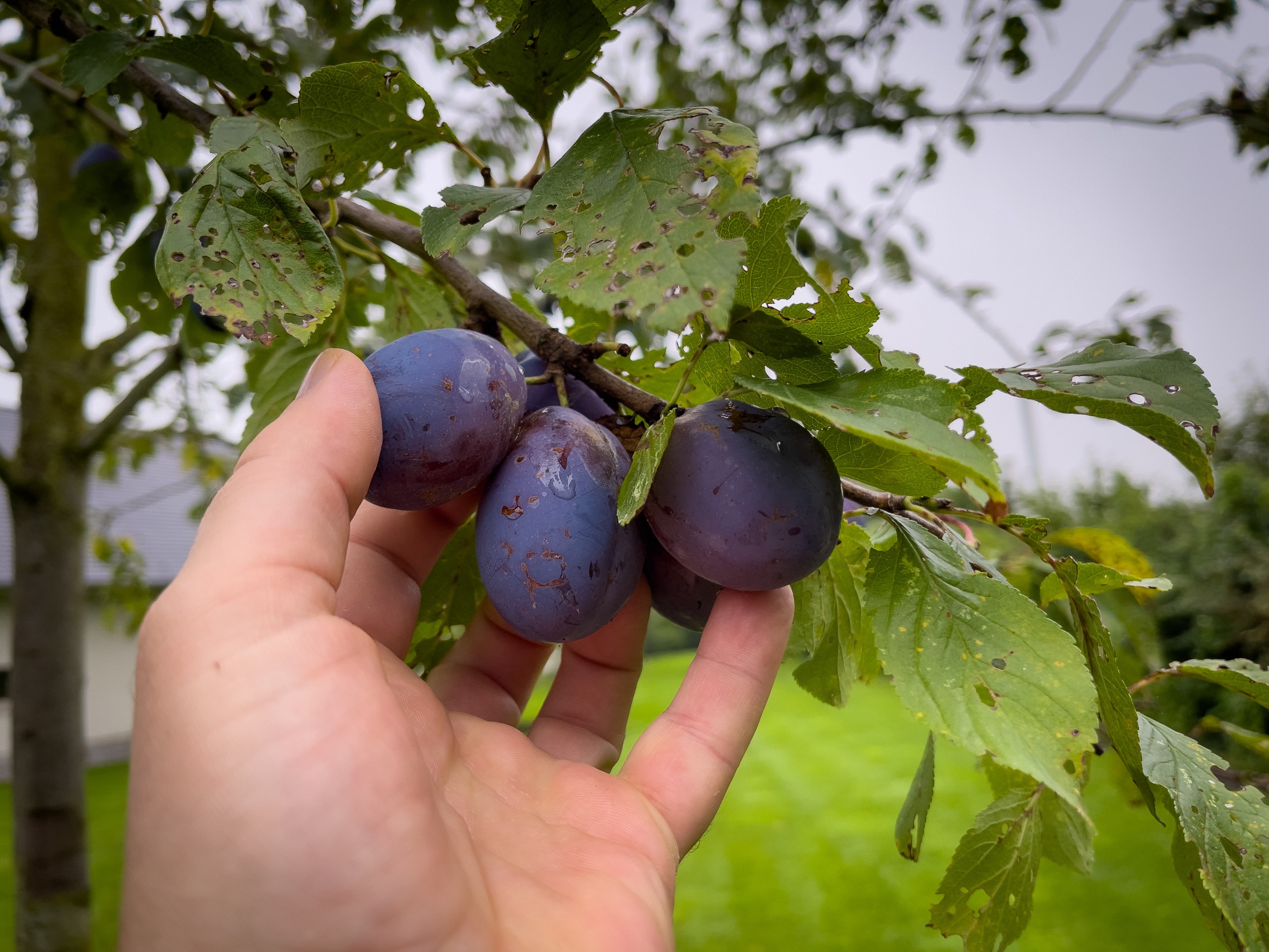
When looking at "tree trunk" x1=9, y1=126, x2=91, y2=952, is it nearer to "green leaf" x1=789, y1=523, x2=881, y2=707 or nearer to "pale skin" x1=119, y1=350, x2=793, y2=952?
"pale skin" x1=119, y1=350, x2=793, y2=952

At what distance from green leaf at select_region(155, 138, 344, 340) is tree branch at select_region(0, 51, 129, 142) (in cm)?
47

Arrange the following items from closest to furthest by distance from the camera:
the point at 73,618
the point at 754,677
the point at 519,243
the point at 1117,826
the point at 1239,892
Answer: the point at 1239,892 < the point at 754,677 < the point at 73,618 < the point at 519,243 < the point at 1117,826

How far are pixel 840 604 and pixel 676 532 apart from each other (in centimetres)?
29

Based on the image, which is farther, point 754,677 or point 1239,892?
point 754,677

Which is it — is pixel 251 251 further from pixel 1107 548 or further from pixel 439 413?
pixel 1107 548

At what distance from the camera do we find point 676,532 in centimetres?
61

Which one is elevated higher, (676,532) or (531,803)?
(676,532)

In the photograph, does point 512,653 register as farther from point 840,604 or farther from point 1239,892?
point 1239,892

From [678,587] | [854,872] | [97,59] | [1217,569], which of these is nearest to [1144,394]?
[678,587]

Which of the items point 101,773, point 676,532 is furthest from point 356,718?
point 101,773

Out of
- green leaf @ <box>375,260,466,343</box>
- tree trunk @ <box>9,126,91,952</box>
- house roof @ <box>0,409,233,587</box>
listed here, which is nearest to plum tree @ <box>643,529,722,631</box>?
green leaf @ <box>375,260,466,343</box>

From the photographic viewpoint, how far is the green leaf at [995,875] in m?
0.72

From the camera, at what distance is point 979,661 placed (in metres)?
0.54

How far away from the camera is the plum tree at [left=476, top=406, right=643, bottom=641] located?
609 mm
